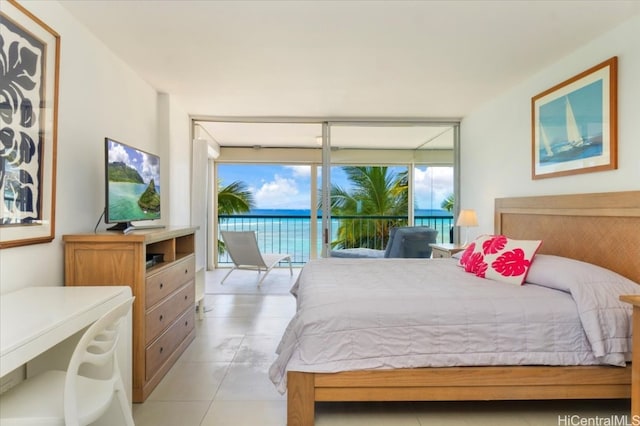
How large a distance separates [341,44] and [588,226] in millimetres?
2144

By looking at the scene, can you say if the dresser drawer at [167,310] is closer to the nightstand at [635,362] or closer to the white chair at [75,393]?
the white chair at [75,393]

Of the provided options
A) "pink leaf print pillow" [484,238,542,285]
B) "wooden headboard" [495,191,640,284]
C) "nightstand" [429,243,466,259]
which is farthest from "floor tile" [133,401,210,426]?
"nightstand" [429,243,466,259]

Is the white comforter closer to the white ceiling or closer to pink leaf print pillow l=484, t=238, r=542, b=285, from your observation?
pink leaf print pillow l=484, t=238, r=542, b=285

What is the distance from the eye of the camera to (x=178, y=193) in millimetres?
4043

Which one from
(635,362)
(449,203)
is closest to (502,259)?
(635,362)

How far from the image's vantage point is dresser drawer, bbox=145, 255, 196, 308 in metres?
2.21

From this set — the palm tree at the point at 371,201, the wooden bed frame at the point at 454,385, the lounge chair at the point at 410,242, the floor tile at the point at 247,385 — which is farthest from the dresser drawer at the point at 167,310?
the lounge chair at the point at 410,242

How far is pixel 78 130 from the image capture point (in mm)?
2289

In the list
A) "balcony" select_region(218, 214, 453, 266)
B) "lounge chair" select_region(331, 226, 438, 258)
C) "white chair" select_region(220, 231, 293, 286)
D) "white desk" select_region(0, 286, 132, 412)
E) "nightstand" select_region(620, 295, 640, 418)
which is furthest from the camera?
"balcony" select_region(218, 214, 453, 266)

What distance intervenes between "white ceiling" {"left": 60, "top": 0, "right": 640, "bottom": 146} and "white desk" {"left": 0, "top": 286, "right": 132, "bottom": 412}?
64.8 inches

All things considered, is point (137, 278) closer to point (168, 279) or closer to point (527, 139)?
point (168, 279)

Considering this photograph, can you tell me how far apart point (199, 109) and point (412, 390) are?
12.2 feet

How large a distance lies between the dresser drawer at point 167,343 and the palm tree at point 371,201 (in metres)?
2.28

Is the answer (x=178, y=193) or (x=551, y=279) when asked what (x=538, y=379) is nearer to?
(x=551, y=279)
